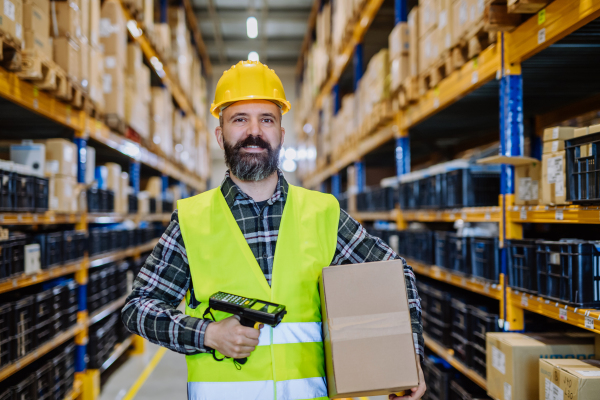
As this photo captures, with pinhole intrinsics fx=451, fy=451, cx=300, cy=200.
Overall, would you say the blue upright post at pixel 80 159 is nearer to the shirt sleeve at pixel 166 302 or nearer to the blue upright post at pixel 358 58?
the shirt sleeve at pixel 166 302

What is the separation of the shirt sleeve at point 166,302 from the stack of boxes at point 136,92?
13.2 ft

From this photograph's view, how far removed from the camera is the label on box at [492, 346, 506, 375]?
2.40 meters

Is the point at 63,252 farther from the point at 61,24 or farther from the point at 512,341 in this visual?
the point at 512,341

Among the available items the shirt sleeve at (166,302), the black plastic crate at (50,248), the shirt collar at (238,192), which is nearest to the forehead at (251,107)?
the shirt collar at (238,192)

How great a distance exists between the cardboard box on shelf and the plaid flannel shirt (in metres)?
0.90

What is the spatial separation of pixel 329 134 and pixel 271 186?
22.9ft

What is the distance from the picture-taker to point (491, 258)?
2781 mm

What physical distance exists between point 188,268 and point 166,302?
16 centimetres

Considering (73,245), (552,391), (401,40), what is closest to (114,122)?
(73,245)

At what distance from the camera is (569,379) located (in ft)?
6.11

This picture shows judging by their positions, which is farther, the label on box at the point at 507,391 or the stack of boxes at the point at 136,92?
the stack of boxes at the point at 136,92

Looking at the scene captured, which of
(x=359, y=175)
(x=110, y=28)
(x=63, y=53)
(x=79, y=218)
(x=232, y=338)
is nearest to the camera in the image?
(x=232, y=338)

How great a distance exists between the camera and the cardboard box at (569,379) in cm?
179

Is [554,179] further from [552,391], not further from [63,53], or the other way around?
[63,53]
